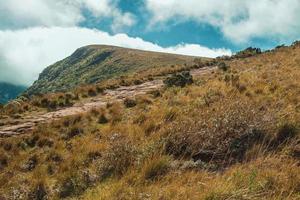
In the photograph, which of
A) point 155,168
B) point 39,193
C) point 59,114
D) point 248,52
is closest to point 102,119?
point 59,114

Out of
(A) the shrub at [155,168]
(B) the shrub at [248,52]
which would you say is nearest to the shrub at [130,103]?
(A) the shrub at [155,168]

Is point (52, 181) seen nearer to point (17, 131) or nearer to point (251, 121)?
point (251, 121)

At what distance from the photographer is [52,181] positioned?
8820 mm

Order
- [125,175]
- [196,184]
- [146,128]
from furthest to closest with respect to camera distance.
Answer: [146,128] → [125,175] → [196,184]

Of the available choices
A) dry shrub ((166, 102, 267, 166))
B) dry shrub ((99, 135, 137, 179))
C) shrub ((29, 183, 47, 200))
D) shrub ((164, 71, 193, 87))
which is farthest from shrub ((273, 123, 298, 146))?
shrub ((164, 71, 193, 87))

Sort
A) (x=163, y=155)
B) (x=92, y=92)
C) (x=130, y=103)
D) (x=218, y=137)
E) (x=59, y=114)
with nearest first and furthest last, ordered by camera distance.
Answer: (x=163, y=155)
(x=218, y=137)
(x=59, y=114)
(x=130, y=103)
(x=92, y=92)

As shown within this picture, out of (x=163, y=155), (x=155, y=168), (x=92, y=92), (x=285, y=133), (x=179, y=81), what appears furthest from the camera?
(x=92, y=92)

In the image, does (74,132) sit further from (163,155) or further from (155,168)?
(155,168)

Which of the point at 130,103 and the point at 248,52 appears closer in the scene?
the point at 130,103

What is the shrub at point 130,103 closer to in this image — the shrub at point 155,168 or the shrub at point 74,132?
the shrub at point 74,132

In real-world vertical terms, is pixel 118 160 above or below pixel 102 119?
below

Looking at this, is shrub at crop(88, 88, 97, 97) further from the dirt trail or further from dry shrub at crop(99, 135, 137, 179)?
dry shrub at crop(99, 135, 137, 179)

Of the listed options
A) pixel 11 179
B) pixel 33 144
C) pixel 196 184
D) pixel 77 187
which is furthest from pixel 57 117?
pixel 196 184

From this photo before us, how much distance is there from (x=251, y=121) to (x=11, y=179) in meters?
5.55
